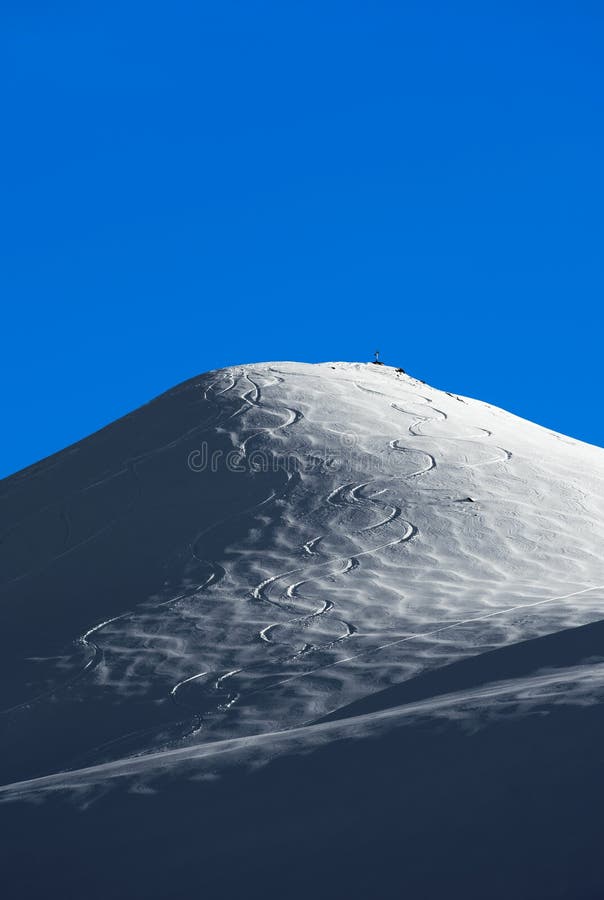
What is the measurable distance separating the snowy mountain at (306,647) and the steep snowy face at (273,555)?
3cm

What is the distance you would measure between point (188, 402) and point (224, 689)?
5.71 meters

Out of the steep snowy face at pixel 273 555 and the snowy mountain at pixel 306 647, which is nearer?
the snowy mountain at pixel 306 647

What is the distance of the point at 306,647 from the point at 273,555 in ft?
6.09

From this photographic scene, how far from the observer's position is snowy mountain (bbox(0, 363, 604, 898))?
411 cm

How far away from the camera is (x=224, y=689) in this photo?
6895 mm

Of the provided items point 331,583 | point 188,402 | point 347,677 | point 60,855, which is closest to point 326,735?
point 60,855

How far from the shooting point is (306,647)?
291 inches

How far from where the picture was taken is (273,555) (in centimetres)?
918

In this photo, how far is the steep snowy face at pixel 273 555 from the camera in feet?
22.5

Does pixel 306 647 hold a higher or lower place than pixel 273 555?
lower

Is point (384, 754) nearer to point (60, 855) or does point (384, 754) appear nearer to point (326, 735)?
point (326, 735)

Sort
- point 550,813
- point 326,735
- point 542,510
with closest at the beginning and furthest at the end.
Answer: point 550,813 → point 326,735 → point 542,510

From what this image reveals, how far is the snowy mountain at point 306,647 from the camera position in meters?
4.11

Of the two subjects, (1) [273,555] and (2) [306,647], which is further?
(1) [273,555]
